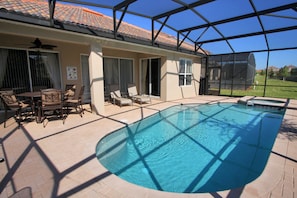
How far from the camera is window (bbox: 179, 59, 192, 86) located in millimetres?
10859

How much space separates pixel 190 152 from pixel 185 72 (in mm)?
7972

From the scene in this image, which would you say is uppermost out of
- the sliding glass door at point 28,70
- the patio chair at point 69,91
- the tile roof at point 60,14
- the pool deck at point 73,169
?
the tile roof at point 60,14

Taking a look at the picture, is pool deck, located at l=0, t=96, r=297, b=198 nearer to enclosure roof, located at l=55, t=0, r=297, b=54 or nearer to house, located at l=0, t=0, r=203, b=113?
house, located at l=0, t=0, r=203, b=113

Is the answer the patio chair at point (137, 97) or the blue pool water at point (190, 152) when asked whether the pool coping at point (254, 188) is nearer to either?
the blue pool water at point (190, 152)

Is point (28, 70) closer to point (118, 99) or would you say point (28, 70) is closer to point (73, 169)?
point (118, 99)

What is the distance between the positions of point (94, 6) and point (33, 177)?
5.71 metres

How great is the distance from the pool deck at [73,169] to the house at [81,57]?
2.55 meters

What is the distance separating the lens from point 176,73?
1034cm

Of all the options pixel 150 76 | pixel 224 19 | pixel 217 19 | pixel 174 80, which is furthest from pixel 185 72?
pixel 224 19

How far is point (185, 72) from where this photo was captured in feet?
36.8

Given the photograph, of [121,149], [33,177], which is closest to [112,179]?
[33,177]

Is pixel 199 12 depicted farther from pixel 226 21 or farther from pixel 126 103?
pixel 126 103

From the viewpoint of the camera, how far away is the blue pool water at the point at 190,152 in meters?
3.06

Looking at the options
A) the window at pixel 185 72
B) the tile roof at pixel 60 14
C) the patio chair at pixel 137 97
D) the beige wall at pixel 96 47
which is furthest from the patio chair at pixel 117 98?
the window at pixel 185 72
